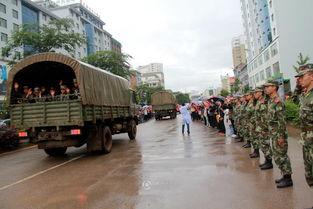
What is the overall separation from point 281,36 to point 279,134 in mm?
35174

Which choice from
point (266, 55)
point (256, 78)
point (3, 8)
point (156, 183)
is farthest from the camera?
point (256, 78)

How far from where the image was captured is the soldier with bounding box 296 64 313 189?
3398mm

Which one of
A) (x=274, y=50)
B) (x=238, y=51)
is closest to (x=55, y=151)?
(x=274, y=50)

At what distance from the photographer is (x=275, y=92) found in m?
4.79

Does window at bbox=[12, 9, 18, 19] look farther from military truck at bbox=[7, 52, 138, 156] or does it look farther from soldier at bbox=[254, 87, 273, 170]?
soldier at bbox=[254, 87, 273, 170]

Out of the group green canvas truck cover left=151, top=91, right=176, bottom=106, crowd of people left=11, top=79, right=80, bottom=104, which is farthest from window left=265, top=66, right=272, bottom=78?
crowd of people left=11, top=79, right=80, bottom=104

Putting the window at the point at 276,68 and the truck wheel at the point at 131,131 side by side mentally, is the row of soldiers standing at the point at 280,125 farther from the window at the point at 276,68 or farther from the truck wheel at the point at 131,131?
the window at the point at 276,68

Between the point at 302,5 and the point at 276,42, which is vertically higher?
the point at 302,5

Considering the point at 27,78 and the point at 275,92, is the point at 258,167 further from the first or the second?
the point at 27,78

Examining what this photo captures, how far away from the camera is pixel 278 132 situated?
14.8 ft

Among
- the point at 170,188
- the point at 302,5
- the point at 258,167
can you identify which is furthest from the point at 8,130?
the point at 302,5

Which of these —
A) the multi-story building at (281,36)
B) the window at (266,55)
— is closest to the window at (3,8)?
the multi-story building at (281,36)

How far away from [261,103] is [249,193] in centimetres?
212

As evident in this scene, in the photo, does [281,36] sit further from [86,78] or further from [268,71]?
[86,78]
